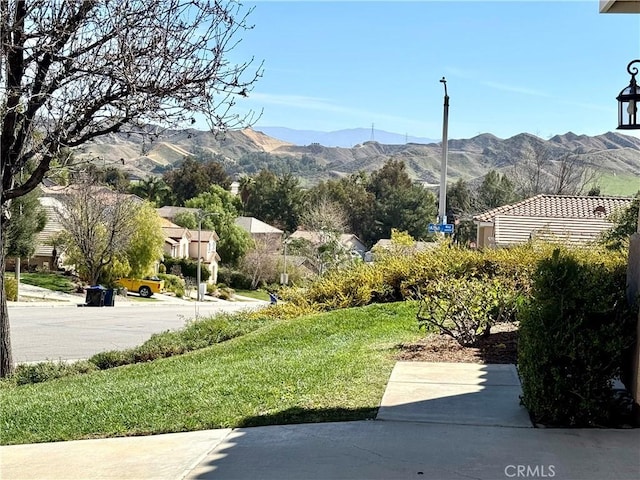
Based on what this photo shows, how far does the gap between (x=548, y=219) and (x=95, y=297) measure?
21632 mm

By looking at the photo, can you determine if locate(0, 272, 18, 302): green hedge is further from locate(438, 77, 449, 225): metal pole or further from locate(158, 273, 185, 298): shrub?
locate(438, 77, 449, 225): metal pole

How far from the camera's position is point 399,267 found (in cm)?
1577

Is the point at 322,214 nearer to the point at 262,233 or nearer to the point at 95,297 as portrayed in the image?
the point at 262,233

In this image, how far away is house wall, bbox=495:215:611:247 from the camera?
25.0m

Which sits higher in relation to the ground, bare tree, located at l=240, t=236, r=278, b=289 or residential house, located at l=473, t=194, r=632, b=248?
residential house, located at l=473, t=194, r=632, b=248

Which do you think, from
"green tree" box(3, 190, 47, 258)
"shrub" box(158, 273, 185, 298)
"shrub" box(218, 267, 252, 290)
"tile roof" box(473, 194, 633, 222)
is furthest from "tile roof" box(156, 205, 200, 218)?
"tile roof" box(473, 194, 633, 222)

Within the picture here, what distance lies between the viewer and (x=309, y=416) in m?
6.36

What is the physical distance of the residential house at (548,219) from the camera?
84.0 ft

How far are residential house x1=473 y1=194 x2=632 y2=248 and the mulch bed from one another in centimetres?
1450

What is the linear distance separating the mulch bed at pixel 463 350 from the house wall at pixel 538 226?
14.8 metres

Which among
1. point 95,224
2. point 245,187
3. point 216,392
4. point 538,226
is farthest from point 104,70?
point 245,187

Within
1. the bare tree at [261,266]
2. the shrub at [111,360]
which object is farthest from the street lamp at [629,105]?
the bare tree at [261,266]

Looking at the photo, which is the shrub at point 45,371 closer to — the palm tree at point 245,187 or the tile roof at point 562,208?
the tile roof at point 562,208

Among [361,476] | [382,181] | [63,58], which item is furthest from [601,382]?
[382,181]
